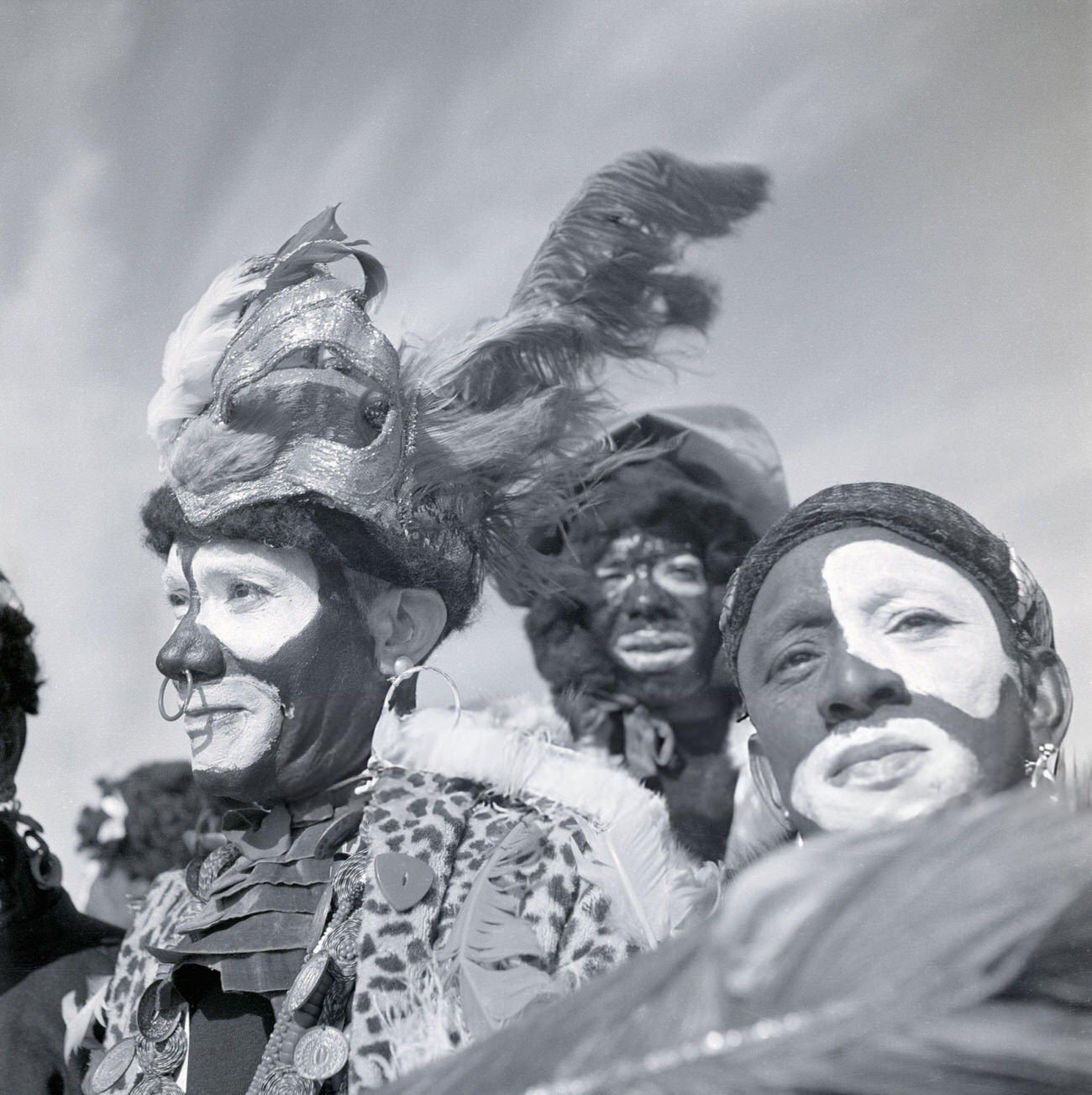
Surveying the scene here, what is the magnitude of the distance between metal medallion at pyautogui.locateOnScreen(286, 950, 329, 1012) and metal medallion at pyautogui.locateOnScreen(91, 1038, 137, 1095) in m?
0.49

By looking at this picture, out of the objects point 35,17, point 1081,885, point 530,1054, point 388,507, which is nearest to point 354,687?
point 388,507

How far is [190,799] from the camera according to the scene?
3.86m

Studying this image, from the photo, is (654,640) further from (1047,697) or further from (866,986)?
(866,986)

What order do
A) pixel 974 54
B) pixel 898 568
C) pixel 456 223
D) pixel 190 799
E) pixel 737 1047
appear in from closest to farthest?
1. pixel 737 1047
2. pixel 898 568
3. pixel 974 54
4. pixel 456 223
5. pixel 190 799

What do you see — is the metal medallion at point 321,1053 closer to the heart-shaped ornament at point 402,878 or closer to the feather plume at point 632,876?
the heart-shaped ornament at point 402,878

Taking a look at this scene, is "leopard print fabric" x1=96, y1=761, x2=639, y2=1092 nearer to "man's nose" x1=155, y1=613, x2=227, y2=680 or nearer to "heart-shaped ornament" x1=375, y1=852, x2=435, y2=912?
"heart-shaped ornament" x1=375, y1=852, x2=435, y2=912

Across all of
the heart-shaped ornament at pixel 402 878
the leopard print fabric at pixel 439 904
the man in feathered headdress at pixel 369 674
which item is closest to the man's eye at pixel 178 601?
the man in feathered headdress at pixel 369 674

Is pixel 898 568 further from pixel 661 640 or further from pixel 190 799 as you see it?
pixel 190 799

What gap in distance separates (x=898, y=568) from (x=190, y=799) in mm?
2469

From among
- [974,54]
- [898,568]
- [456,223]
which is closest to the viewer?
[898,568]

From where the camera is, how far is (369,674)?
278 cm

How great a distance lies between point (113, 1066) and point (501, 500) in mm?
1472

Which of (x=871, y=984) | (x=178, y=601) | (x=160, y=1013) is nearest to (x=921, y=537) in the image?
(x=871, y=984)

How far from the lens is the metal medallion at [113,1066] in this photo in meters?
2.66
